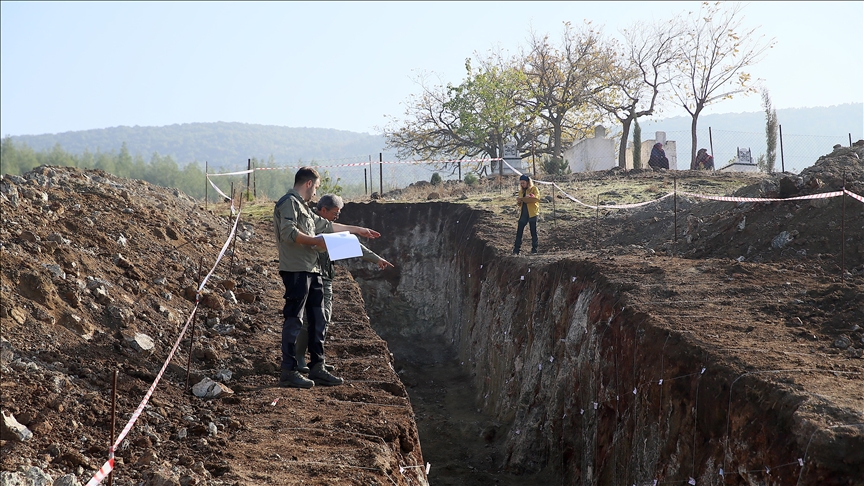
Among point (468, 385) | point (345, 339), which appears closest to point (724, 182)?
point (468, 385)

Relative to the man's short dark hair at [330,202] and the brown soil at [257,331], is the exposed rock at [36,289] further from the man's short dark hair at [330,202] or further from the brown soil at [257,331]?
the man's short dark hair at [330,202]

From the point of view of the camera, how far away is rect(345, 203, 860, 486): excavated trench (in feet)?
20.7

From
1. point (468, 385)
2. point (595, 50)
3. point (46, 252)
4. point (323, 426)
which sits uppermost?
point (595, 50)

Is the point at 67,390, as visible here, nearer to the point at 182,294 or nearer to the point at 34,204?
the point at 182,294

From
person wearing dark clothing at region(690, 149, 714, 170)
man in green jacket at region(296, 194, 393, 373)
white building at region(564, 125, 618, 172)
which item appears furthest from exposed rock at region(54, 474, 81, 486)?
white building at region(564, 125, 618, 172)

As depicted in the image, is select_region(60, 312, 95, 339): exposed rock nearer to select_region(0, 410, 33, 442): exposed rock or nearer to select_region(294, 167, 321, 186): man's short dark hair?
select_region(0, 410, 33, 442): exposed rock

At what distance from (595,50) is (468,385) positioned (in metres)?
21.7

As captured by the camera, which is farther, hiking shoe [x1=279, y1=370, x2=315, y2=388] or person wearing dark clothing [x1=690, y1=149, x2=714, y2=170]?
person wearing dark clothing [x1=690, y1=149, x2=714, y2=170]

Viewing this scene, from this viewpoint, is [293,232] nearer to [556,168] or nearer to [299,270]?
[299,270]

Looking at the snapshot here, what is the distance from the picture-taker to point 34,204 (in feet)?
29.2

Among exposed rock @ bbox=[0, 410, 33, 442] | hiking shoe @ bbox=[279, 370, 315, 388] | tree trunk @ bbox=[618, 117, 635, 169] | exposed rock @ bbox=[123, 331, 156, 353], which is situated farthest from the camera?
tree trunk @ bbox=[618, 117, 635, 169]

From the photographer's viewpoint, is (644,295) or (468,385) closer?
(644,295)

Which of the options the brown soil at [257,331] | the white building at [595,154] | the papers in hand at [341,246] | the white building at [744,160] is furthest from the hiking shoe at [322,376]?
the white building at [744,160]

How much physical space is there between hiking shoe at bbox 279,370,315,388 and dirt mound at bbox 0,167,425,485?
111 mm
